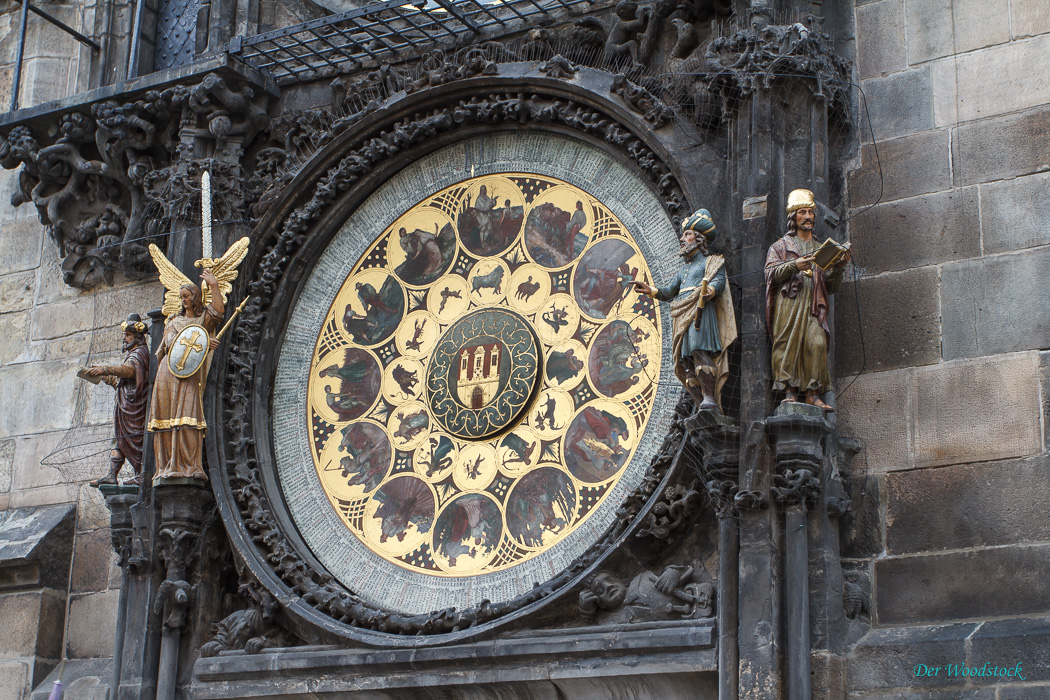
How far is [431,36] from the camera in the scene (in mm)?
10188

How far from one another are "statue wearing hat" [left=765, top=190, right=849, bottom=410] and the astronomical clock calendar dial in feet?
2.80

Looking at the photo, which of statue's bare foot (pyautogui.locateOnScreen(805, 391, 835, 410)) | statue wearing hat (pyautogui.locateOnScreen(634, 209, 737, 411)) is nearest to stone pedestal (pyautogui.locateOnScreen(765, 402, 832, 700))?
statue's bare foot (pyautogui.locateOnScreen(805, 391, 835, 410))

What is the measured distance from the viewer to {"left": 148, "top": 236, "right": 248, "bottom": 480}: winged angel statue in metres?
9.80

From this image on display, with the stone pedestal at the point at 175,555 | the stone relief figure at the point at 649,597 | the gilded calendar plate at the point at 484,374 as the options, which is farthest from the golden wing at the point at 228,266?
the stone relief figure at the point at 649,597

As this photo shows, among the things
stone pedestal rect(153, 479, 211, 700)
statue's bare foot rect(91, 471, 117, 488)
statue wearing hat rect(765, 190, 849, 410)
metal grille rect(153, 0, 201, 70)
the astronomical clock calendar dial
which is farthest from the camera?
metal grille rect(153, 0, 201, 70)

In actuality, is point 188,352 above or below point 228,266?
below

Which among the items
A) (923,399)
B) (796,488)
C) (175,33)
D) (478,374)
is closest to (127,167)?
(175,33)

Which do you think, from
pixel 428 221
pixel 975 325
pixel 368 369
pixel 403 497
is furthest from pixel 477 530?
pixel 975 325

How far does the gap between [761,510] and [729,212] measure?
155 centimetres

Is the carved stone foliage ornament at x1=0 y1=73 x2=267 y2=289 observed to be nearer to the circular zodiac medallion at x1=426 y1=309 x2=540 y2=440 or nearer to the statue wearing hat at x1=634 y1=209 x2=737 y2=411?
the circular zodiac medallion at x1=426 y1=309 x2=540 y2=440

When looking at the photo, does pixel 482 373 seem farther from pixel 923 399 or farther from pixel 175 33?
pixel 175 33

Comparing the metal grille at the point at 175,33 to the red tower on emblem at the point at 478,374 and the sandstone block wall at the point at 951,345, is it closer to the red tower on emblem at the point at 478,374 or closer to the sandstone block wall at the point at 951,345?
the red tower on emblem at the point at 478,374

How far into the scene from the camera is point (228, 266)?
33.3ft

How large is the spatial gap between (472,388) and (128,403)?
207 centimetres
